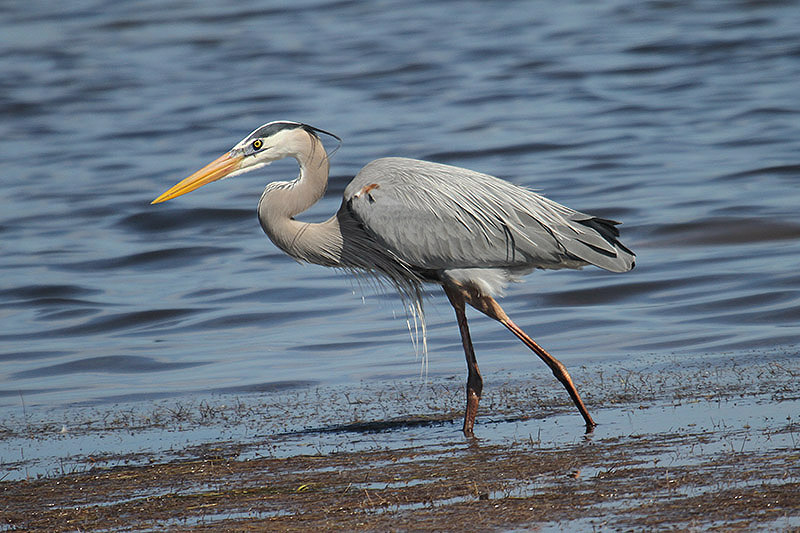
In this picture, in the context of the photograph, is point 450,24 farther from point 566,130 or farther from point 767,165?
point 767,165

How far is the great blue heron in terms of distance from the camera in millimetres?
6770

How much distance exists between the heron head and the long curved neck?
15 mm

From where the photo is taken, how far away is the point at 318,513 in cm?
445

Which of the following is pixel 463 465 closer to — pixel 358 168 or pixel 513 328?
pixel 513 328

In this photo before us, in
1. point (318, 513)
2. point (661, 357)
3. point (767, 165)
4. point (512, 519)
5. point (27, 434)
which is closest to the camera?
point (512, 519)

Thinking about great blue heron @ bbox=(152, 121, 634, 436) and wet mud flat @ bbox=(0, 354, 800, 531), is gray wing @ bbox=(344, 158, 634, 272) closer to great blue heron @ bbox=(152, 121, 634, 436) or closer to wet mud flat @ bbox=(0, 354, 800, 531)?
great blue heron @ bbox=(152, 121, 634, 436)

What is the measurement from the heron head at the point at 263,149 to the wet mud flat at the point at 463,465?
1494 millimetres

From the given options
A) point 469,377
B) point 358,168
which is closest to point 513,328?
point 469,377

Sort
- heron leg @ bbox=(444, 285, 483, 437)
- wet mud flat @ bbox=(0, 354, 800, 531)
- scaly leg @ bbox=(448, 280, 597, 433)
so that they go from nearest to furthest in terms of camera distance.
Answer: wet mud flat @ bbox=(0, 354, 800, 531) < heron leg @ bbox=(444, 285, 483, 437) < scaly leg @ bbox=(448, 280, 597, 433)

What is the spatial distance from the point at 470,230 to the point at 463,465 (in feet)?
6.60

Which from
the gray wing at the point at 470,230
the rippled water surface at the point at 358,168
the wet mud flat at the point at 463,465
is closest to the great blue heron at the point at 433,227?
the gray wing at the point at 470,230

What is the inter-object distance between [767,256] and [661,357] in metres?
3.81

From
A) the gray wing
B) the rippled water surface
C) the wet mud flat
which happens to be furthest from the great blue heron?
the wet mud flat

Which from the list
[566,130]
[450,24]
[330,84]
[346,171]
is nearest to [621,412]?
[346,171]
